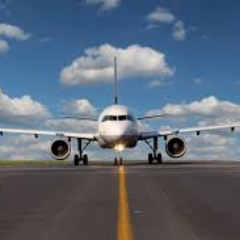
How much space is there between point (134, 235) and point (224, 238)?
1376 mm

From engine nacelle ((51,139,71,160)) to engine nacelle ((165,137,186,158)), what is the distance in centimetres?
730

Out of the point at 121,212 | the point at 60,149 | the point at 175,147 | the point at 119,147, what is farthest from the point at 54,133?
Answer: the point at 121,212

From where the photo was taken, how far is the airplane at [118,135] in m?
46.9

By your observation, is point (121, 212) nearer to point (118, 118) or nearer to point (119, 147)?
point (118, 118)

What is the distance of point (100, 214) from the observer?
13.5 m

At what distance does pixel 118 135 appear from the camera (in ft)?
152

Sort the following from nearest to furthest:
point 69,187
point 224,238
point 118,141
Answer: point 224,238, point 69,187, point 118,141

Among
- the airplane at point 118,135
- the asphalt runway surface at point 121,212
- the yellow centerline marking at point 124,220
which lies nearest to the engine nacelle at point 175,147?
the airplane at point 118,135

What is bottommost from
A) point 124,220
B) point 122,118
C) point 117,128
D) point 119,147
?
point 124,220

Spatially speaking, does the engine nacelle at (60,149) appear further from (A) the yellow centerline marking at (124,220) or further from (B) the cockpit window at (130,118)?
(A) the yellow centerline marking at (124,220)

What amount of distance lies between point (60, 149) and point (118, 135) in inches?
206

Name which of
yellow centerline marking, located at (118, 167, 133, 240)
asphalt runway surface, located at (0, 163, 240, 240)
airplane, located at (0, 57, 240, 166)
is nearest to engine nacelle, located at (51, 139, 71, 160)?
airplane, located at (0, 57, 240, 166)

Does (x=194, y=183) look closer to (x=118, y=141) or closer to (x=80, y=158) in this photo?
(x=118, y=141)

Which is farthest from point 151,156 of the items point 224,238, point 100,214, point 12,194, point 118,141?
point 224,238
